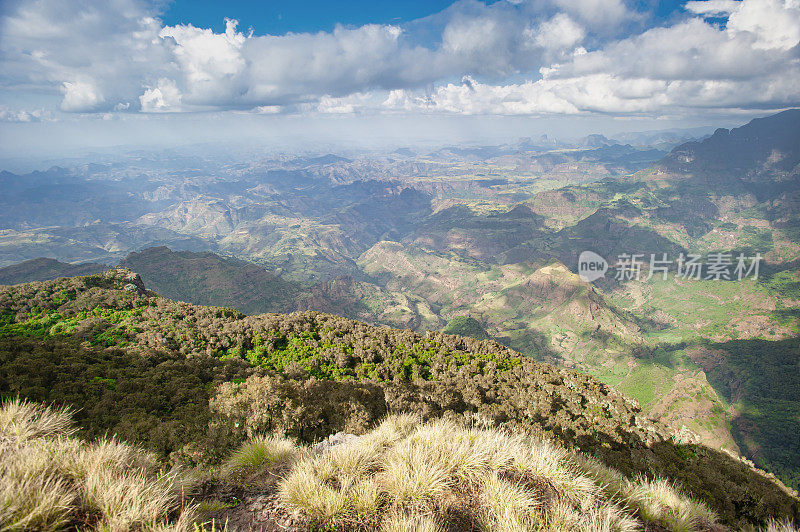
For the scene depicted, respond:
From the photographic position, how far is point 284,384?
548 inches

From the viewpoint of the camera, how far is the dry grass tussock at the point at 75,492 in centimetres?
337

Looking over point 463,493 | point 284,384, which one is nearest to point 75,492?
point 463,493

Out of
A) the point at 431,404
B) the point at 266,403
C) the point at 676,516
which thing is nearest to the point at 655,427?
the point at 431,404

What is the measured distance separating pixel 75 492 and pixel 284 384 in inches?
405

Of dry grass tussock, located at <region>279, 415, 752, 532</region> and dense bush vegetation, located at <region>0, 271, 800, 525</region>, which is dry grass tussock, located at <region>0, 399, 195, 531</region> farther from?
dense bush vegetation, located at <region>0, 271, 800, 525</region>

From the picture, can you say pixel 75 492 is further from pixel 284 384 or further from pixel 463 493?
pixel 284 384

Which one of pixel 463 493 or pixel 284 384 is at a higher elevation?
pixel 463 493

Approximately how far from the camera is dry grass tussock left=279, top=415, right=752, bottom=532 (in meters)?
4.83

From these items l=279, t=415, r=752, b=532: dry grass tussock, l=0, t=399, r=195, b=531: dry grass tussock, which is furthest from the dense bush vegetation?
l=0, t=399, r=195, b=531: dry grass tussock

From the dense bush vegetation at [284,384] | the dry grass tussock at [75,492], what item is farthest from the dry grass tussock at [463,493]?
the dense bush vegetation at [284,384]

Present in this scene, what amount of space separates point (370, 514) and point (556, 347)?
8064 inches

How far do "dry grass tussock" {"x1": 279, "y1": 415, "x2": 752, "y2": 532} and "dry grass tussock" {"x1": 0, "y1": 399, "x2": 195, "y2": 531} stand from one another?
172 centimetres

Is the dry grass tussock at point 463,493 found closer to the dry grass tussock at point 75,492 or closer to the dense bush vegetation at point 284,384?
the dry grass tussock at point 75,492

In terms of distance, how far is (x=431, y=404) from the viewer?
1684cm
